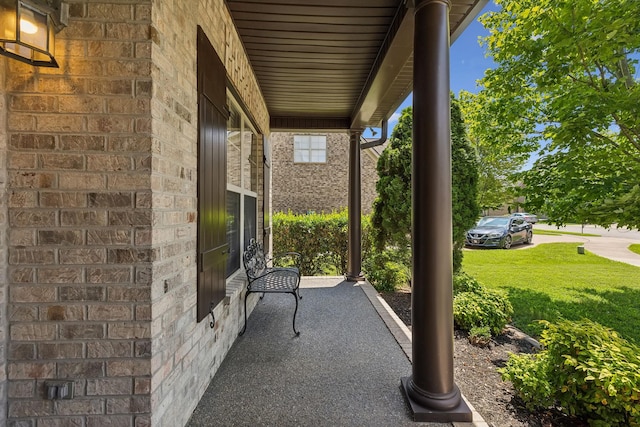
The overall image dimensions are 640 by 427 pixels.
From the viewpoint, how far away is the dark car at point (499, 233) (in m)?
10.4

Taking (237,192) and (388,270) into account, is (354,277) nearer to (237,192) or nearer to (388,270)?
(388,270)

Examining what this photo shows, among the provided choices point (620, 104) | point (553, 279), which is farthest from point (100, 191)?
point (553, 279)

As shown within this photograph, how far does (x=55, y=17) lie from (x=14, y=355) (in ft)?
4.91

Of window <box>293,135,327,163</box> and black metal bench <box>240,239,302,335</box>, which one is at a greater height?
window <box>293,135,327,163</box>

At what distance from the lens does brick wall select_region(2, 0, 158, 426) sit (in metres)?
1.28

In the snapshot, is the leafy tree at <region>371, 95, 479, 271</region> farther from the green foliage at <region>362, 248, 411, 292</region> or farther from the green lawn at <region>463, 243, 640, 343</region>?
the green lawn at <region>463, 243, 640, 343</region>

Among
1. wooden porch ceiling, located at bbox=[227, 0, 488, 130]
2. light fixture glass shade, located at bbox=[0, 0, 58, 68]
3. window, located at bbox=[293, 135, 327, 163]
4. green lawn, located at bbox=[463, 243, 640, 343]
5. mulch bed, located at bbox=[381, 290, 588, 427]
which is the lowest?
green lawn, located at bbox=[463, 243, 640, 343]

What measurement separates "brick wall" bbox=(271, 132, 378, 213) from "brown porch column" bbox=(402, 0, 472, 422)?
31.8ft

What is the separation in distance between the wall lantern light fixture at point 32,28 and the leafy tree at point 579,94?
4277mm

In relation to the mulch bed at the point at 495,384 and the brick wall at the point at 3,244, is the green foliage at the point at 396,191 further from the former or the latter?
the brick wall at the point at 3,244

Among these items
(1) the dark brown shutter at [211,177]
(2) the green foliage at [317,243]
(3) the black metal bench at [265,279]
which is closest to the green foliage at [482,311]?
(3) the black metal bench at [265,279]

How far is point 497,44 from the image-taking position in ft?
15.0

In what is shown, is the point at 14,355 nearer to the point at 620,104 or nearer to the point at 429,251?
the point at 429,251

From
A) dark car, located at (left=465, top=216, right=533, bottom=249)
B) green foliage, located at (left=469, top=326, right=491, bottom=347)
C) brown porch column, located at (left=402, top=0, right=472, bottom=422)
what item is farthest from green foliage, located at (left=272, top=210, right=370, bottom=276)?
dark car, located at (left=465, top=216, right=533, bottom=249)
